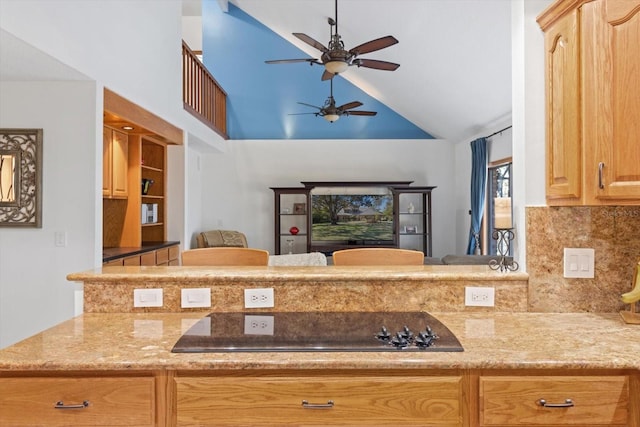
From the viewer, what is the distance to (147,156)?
18.2ft

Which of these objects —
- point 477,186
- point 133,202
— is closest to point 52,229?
point 133,202

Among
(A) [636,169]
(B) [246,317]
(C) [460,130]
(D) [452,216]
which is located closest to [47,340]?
(B) [246,317]

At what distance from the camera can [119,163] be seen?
451 centimetres

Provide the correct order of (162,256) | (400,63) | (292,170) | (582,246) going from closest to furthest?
1. (582,246)
2. (162,256)
3. (400,63)
4. (292,170)

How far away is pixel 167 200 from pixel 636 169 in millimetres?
5386

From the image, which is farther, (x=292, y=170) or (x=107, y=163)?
(x=292, y=170)

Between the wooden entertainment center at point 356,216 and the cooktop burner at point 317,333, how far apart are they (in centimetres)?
550

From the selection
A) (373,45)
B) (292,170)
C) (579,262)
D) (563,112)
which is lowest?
(579,262)

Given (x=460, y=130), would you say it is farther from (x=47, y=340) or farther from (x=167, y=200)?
(x=47, y=340)

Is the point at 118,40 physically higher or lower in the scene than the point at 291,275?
higher

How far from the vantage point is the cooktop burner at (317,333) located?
1.28 meters

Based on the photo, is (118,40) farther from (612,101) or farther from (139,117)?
(612,101)

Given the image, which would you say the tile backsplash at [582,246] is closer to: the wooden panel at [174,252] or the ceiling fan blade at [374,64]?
the ceiling fan blade at [374,64]

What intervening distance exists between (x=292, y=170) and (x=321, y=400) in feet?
21.8
